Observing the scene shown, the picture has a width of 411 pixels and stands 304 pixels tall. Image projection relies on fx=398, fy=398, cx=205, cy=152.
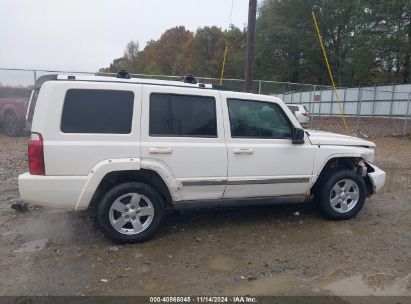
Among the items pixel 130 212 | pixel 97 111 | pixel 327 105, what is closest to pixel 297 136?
pixel 130 212

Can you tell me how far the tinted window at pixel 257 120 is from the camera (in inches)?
199

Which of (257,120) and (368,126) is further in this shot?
(368,126)

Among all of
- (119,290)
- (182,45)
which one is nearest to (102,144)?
(119,290)

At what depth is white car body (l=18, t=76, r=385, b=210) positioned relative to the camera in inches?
170

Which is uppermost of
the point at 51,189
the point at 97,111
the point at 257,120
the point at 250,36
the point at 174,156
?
the point at 250,36

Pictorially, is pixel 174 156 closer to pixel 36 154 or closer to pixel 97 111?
pixel 97 111

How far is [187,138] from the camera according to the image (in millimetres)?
4773

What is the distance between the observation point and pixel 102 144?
4.43 m

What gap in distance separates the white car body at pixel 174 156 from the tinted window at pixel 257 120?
7 centimetres

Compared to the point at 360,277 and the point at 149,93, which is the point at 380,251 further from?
the point at 149,93

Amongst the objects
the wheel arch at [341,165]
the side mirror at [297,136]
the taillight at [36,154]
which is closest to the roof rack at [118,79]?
the taillight at [36,154]

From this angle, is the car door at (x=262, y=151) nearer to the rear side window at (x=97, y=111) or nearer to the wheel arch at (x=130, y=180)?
the wheel arch at (x=130, y=180)

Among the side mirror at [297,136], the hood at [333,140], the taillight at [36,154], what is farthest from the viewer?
the hood at [333,140]

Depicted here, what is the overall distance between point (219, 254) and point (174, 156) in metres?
1.24
